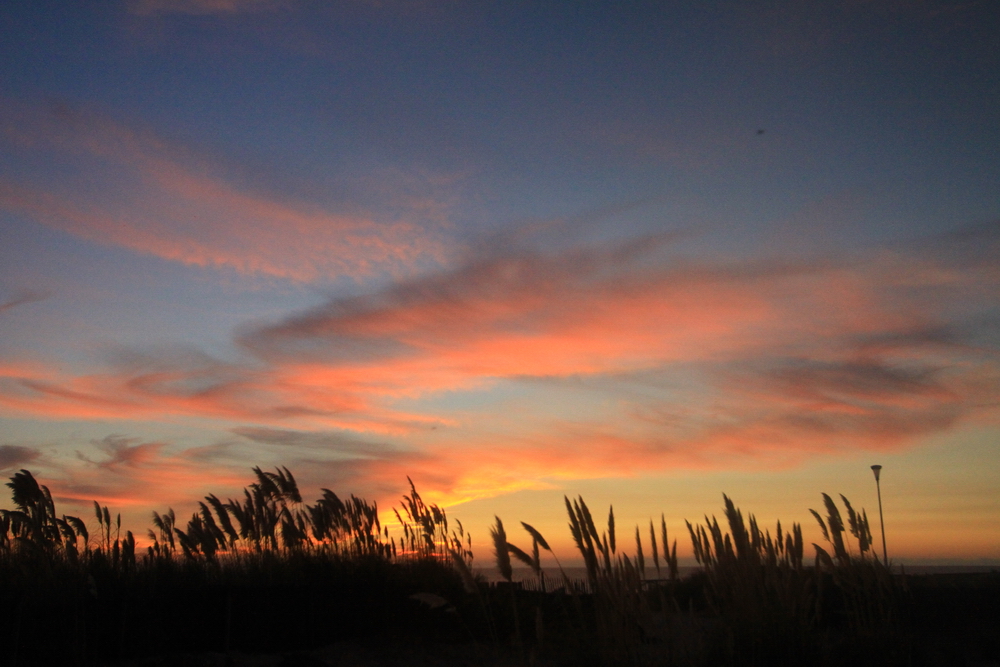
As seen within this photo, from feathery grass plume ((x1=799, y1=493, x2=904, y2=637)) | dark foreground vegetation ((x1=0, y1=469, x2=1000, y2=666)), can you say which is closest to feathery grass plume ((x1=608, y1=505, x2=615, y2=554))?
dark foreground vegetation ((x1=0, y1=469, x2=1000, y2=666))

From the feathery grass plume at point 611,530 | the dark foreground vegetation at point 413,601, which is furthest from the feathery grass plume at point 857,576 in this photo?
the feathery grass plume at point 611,530

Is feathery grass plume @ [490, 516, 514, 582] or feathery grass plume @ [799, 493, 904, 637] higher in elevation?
feathery grass plume @ [490, 516, 514, 582]

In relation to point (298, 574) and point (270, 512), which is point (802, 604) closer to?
point (298, 574)

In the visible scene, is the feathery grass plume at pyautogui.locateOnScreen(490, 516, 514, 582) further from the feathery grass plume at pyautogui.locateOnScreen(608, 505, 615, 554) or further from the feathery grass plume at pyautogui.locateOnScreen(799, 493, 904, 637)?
the feathery grass plume at pyautogui.locateOnScreen(799, 493, 904, 637)

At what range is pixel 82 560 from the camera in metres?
11.2

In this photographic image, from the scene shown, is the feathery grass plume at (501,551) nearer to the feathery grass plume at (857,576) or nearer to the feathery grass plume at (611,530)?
the feathery grass plume at (611,530)

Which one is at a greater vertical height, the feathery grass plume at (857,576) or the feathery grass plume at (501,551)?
the feathery grass plume at (501,551)

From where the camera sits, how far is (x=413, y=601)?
12070 millimetres

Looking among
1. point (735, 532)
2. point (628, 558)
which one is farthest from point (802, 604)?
point (628, 558)

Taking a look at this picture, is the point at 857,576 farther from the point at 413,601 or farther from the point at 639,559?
the point at 413,601

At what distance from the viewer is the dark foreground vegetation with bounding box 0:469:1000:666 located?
6238 mm

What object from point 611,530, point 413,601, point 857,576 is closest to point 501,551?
point 611,530

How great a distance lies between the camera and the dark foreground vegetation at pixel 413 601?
624 cm

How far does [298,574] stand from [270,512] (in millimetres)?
1962
